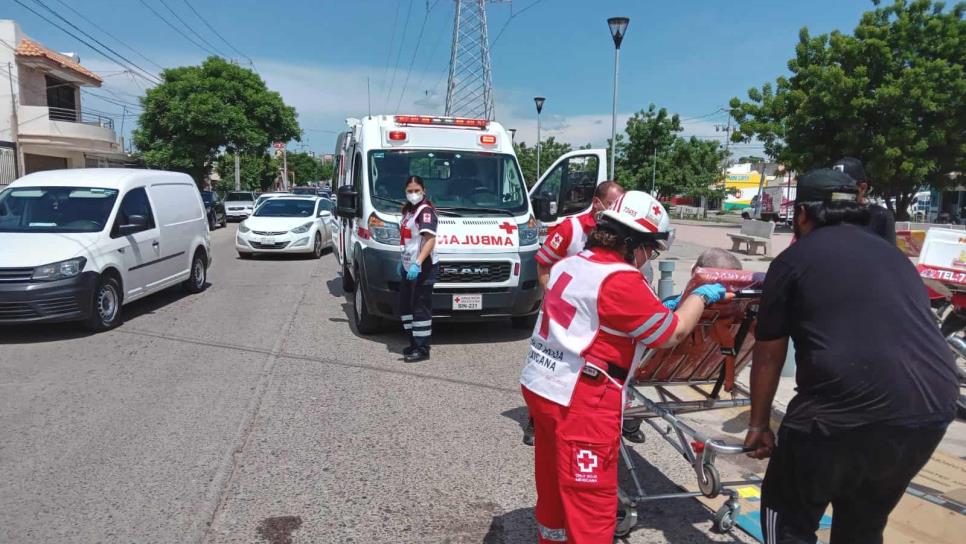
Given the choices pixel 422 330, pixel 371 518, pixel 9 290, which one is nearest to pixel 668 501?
pixel 371 518

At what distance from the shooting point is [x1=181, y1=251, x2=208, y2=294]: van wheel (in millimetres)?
11148

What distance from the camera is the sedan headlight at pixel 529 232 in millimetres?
7945

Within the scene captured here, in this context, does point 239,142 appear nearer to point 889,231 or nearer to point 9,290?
point 9,290

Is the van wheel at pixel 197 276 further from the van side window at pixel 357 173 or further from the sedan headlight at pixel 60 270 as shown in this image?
the van side window at pixel 357 173

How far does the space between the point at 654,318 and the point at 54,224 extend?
27.7ft

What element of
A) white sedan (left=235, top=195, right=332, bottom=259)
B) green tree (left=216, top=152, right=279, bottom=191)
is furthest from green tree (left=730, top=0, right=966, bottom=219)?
green tree (left=216, top=152, right=279, bottom=191)

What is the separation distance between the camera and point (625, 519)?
3.49m

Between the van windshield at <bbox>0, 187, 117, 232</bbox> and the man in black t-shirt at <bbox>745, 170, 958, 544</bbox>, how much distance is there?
27.8 ft

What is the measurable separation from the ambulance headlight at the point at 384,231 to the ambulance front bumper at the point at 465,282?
140 mm

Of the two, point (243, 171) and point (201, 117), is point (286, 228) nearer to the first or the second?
point (201, 117)

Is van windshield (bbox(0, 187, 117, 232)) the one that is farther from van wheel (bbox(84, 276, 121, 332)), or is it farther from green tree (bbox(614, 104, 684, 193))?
green tree (bbox(614, 104, 684, 193))

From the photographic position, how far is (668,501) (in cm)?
405

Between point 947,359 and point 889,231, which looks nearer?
point 947,359

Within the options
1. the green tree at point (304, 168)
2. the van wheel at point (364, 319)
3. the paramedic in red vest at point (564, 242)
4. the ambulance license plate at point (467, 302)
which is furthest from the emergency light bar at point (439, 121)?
the green tree at point (304, 168)
